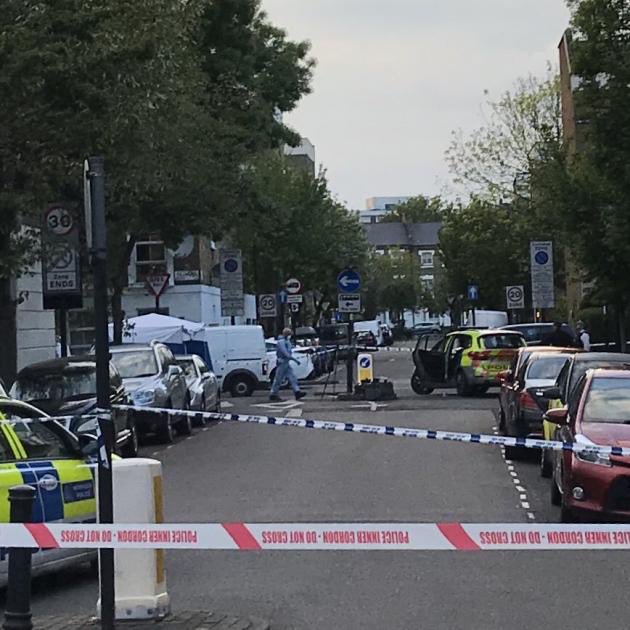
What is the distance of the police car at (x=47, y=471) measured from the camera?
956 centimetres

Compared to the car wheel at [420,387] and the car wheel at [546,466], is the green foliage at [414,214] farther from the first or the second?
the car wheel at [546,466]

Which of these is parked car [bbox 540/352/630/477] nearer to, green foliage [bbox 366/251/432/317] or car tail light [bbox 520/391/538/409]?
car tail light [bbox 520/391/538/409]

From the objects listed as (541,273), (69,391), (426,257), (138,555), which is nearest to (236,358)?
(541,273)

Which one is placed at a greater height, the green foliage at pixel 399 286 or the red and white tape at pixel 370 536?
the green foliage at pixel 399 286

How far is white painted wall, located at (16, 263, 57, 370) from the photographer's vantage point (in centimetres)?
3181

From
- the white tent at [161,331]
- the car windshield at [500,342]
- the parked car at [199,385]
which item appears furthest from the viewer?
the white tent at [161,331]

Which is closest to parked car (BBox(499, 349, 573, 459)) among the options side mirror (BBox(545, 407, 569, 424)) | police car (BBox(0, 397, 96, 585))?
side mirror (BBox(545, 407, 569, 424))

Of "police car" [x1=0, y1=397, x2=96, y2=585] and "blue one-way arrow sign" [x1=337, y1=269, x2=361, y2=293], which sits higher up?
"blue one-way arrow sign" [x1=337, y1=269, x2=361, y2=293]

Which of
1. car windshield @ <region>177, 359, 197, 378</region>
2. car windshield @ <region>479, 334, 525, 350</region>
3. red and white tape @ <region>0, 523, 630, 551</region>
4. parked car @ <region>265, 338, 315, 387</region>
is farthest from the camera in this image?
parked car @ <region>265, 338, 315, 387</region>

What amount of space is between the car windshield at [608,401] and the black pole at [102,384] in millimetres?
5718

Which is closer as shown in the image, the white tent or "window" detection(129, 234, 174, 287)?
the white tent

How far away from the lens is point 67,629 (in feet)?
27.5

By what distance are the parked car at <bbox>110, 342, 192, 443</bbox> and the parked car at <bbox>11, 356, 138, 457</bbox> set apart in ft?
4.99

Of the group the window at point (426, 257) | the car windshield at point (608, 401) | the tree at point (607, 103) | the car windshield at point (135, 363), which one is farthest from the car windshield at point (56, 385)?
the window at point (426, 257)
